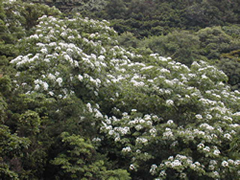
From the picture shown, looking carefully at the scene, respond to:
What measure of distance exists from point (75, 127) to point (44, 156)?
1.06 m

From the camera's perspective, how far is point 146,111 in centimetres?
803

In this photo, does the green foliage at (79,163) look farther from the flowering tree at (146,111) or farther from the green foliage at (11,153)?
the green foliage at (11,153)

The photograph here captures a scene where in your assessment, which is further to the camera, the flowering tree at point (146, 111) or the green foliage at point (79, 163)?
the flowering tree at point (146, 111)

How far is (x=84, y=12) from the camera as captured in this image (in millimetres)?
24297

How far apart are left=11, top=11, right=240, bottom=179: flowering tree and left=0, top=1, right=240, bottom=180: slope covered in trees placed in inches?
1.0

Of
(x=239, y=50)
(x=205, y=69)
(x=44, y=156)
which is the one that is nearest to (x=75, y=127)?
(x=44, y=156)

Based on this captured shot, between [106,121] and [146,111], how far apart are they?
114cm

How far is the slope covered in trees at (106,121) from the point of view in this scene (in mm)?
6285

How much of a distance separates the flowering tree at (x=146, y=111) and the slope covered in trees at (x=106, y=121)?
1.0 inches

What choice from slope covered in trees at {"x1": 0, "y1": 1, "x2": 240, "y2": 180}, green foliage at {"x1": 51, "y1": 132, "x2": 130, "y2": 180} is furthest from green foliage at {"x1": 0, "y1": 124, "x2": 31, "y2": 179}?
green foliage at {"x1": 51, "y1": 132, "x2": 130, "y2": 180}

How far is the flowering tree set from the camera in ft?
21.9

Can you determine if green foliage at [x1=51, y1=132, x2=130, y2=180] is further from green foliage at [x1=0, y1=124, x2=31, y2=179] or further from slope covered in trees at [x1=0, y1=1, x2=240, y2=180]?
green foliage at [x1=0, y1=124, x2=31, y2=179]

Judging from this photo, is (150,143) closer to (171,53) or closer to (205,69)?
(205,69)

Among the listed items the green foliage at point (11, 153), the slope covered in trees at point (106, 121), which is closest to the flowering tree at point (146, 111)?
the slope covered in trees at point (106, 121)
